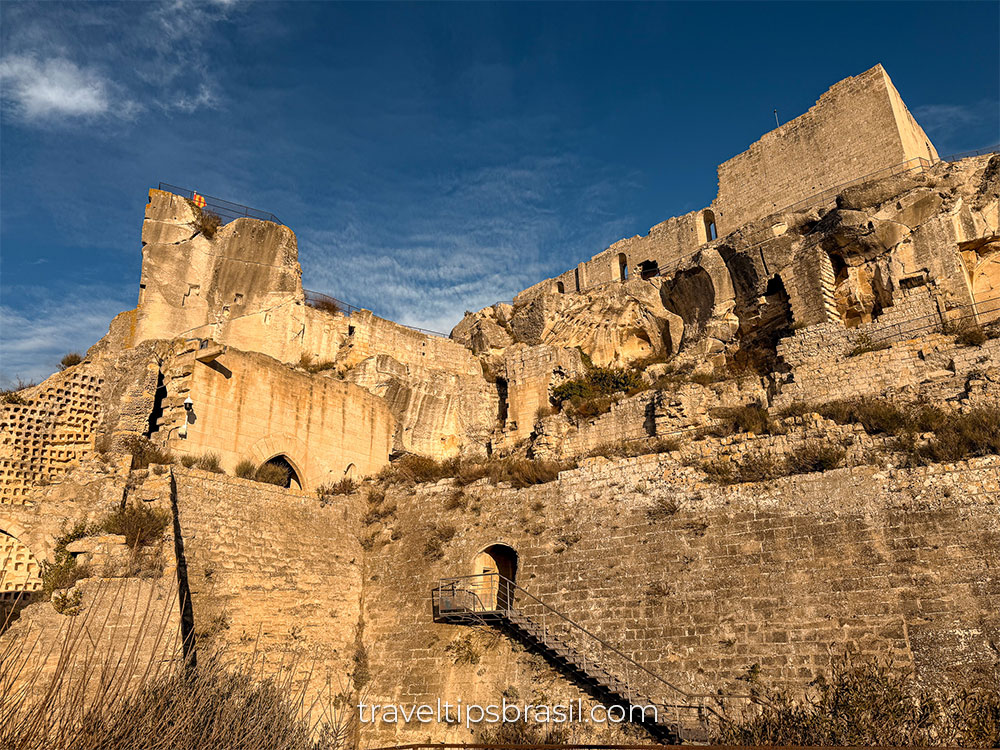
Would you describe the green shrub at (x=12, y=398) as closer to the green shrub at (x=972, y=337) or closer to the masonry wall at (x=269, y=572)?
the masonry wall at (x=269, y=572)

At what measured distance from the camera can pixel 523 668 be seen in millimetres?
11180

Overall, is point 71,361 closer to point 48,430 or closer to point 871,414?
point 48,430

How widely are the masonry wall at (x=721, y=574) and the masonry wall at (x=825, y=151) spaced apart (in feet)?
45.2

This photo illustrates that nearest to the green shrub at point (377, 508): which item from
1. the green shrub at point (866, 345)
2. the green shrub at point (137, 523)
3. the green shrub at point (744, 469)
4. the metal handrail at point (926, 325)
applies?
the green shrub at point (137, 523)

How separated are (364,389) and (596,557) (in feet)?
Result: 30.0

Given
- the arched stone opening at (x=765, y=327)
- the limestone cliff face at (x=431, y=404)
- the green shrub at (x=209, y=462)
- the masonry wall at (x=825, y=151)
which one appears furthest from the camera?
the masonry wall at (x=825, y=151)

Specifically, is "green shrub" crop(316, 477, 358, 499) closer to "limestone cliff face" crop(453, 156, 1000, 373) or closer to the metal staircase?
the metal staircase

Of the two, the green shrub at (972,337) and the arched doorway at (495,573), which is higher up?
the green shrub at (972,337)

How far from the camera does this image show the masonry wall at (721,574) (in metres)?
8.62

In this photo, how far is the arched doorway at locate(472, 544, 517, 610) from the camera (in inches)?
508

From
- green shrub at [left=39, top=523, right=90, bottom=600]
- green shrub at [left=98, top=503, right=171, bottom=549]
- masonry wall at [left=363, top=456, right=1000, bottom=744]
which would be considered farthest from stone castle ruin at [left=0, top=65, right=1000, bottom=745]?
green shrub at [left=98, top=503, right=171, bottom=549]

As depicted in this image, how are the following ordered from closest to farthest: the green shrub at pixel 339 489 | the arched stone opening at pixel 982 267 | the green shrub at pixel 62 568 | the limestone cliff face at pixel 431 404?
the green shrub at pixel 62 568 → the green shrub at pixel 339 489 → the arched stone opening at pixel 982 267 → the limestone cliff face at pixel 431 404

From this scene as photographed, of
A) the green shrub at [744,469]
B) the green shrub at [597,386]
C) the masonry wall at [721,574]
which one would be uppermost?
the green shrub at [597,386]

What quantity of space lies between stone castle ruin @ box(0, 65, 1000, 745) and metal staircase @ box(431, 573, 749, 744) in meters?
0.07
